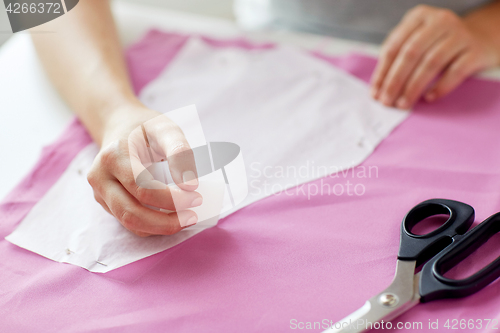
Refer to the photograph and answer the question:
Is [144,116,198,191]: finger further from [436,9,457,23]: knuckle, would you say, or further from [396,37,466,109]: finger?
[436,9,457,23]: knuckle

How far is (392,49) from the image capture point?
0.59 metres

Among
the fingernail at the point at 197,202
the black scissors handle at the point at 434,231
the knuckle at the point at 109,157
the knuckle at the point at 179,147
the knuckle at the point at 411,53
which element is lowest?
the black scissors handle at the point at 434,231

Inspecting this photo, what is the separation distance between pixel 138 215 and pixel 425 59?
0.45 m

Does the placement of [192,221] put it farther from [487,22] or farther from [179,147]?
[487,22]

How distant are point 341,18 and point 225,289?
1.88ft

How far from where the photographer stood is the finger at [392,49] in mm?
584

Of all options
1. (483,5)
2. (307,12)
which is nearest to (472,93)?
(483,5)

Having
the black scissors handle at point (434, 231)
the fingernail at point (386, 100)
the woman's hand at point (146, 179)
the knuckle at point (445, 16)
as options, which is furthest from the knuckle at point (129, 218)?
the knuckle at point (445, 16)

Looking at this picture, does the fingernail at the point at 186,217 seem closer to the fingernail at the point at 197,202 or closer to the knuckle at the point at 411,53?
the fingernail at the point at 197,202

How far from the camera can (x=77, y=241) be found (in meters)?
0.41

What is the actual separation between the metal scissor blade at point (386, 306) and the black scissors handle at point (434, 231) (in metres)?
0.02

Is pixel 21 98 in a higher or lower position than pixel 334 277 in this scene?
higher

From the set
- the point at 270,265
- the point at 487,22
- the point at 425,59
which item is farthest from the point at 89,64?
the point at 487,22

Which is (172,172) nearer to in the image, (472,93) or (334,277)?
(334,277)
